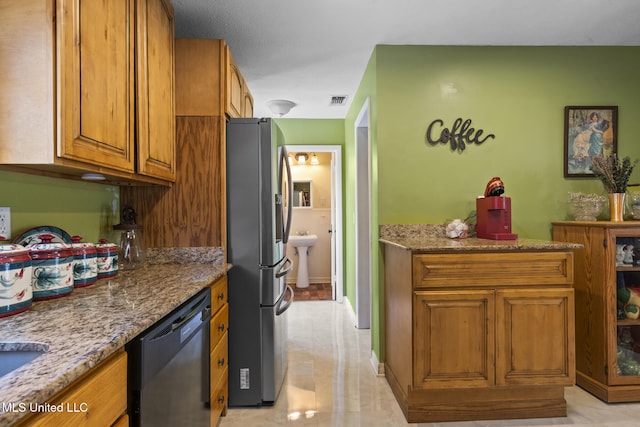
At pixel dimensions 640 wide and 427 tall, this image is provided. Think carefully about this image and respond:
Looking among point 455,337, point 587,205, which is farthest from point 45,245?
point 587,205

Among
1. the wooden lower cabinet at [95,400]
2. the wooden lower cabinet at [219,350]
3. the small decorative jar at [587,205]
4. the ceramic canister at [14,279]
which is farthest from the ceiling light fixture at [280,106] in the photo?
the wooden lower cabinet at [95,400]

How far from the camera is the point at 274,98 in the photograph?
3.66 m

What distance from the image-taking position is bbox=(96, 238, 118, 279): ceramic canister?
1.60 metres

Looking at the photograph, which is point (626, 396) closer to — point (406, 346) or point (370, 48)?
point (406, 346)

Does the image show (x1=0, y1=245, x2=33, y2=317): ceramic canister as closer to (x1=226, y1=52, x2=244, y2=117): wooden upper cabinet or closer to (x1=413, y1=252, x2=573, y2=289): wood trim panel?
(x1=226, y1=52, x2=244, y2=117): wooden upper cabinet

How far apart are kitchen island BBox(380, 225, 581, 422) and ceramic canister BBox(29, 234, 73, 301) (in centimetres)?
155

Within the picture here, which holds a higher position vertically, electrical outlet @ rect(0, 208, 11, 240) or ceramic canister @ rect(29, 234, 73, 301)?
electrical outlet @ rect(0, 208, 11, 240)

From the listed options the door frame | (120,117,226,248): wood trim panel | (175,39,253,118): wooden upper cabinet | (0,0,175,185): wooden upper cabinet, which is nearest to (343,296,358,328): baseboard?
the door frame

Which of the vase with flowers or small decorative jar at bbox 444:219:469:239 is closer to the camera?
the vase with flowers

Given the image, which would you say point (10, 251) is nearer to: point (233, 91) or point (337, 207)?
point (233, 91)

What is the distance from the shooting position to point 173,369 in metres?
1.23

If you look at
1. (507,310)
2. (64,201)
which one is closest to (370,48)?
(507,310)

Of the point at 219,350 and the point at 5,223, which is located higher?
the point at 5,223

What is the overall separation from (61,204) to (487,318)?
219 cm
